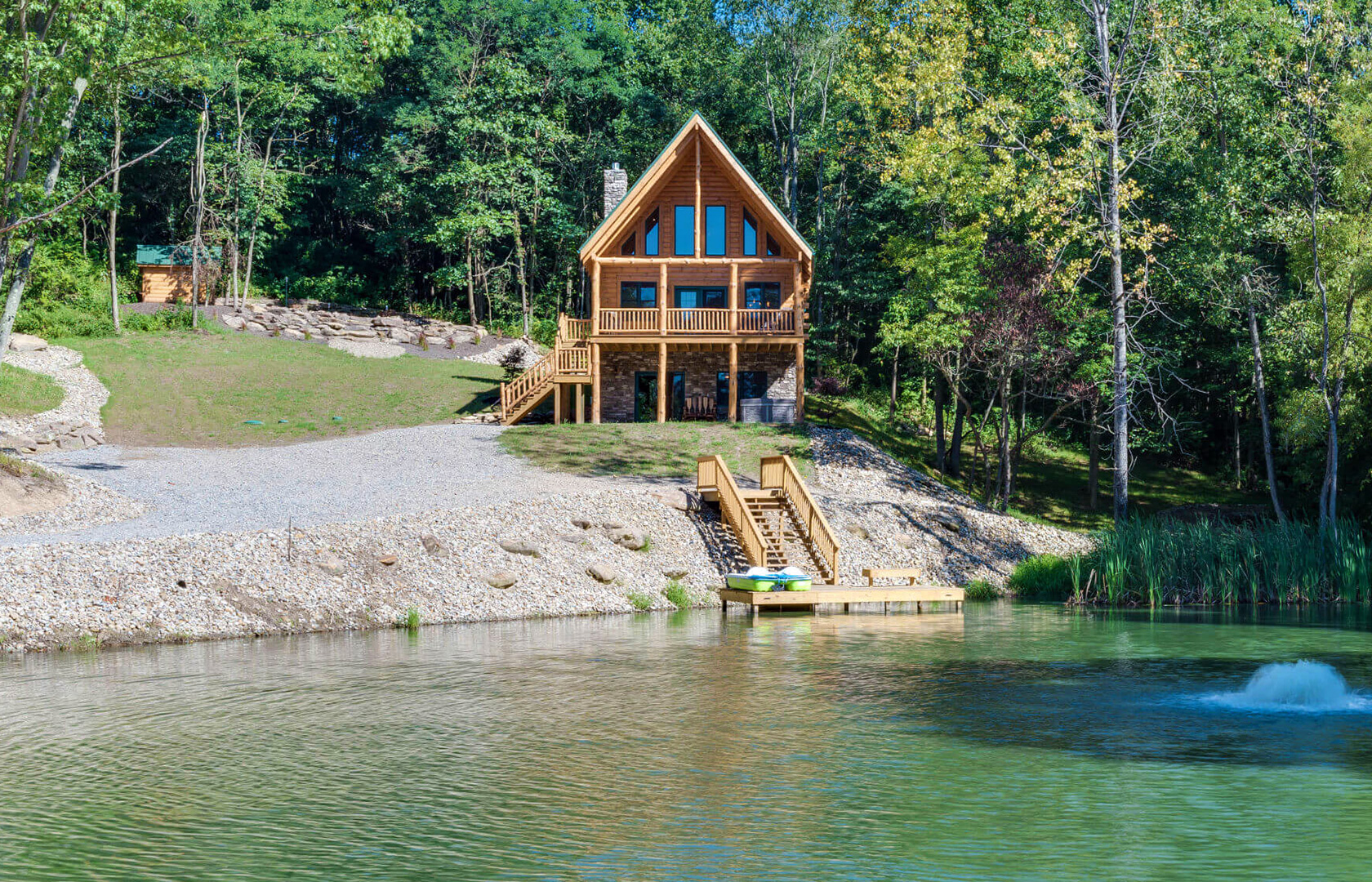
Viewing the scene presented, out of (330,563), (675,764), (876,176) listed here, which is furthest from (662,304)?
(675,764)

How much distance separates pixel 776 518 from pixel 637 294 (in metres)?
17.3

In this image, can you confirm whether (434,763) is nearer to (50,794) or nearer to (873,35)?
(50,794)

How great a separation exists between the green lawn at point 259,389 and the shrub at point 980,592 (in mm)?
21618

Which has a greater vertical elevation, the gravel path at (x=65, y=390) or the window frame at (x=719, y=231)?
the window frame at (x=719, y=231)

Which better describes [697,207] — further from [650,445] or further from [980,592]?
[980,592]

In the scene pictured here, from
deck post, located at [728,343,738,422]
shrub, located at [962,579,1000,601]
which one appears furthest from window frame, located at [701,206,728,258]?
shrub, located at [962,579,1000,601]

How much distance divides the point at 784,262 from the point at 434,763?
33092 millimetres

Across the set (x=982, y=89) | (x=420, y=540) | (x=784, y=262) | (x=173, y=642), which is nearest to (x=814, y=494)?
(x=420, y=540)

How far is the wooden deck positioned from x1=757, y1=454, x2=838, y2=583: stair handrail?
3.01 ft

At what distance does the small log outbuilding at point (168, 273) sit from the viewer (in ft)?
190

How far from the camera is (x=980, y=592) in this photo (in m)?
26.2

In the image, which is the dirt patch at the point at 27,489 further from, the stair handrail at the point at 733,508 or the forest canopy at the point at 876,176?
the stair handrail at the point at 733,508

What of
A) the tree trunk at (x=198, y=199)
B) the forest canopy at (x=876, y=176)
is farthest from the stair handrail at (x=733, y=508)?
the tree trunk at (x=198, y=199)

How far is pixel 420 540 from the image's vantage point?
74.1 ft
